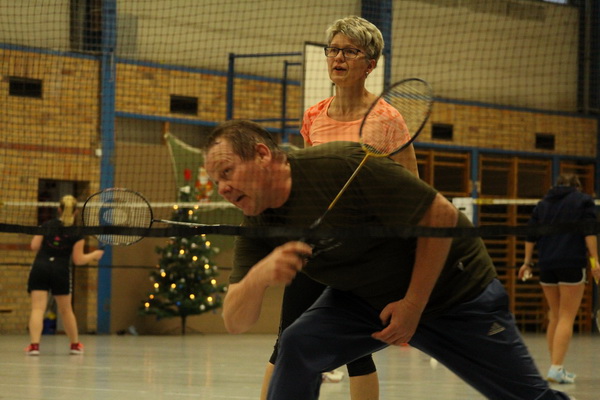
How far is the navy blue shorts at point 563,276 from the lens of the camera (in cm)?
827

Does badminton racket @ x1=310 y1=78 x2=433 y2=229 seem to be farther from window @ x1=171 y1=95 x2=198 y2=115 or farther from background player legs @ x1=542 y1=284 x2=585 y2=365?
window @ x1=171 y1=95 x2=198 y2=115

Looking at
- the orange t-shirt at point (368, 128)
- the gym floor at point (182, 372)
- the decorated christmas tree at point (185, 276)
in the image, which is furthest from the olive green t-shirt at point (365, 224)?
the decorated christmas tree at point (185, 276)

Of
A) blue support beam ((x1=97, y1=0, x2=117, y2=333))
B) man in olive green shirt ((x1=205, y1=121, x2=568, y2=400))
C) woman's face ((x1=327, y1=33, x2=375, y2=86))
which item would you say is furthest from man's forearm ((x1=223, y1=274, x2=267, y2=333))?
blue support beam ((x1=97, y1=0, x2=117, y2=333))

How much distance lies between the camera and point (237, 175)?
3.13 meters

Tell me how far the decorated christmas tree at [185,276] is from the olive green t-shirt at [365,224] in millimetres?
11486

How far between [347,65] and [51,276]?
7034 mm

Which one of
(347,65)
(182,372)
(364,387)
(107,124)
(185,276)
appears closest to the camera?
(364,387)

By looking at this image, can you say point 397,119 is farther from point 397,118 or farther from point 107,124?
point 107,124

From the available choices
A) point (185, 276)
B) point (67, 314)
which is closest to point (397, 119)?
point (67, 314)

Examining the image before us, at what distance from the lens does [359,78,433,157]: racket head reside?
373 centimetres

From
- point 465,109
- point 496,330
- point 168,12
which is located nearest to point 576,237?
point 496,330

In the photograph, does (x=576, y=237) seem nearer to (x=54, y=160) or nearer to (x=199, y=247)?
(x=199, y=247)

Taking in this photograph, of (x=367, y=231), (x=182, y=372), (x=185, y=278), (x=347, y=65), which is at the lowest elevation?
(x=182, y=372)

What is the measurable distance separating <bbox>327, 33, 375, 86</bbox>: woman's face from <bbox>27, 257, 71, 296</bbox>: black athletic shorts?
22.5 ft
